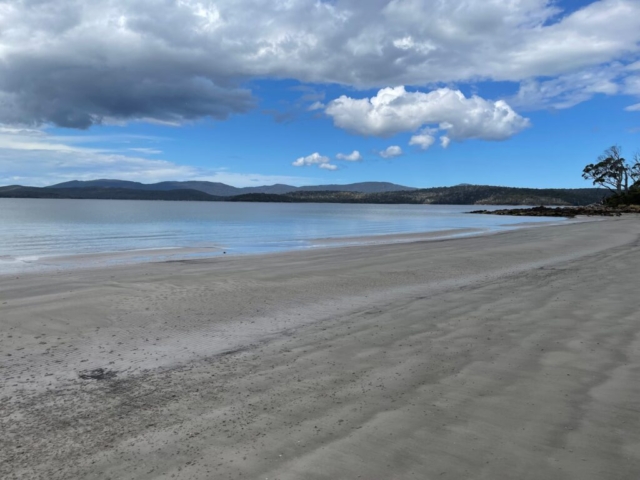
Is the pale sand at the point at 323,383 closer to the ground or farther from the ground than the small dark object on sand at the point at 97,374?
farther from the ground

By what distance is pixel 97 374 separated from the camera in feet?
17.6

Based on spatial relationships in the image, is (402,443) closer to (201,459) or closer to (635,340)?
(201,459)

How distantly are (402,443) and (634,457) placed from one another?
1.67m

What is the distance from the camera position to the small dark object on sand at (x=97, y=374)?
5262mm

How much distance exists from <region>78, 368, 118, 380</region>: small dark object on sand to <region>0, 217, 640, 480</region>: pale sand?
15 cm

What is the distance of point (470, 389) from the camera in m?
4.70

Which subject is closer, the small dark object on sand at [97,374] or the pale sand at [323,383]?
the pale sand at [323,383]

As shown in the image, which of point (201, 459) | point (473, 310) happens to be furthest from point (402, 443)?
point (473, 310)

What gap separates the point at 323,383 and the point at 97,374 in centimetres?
263

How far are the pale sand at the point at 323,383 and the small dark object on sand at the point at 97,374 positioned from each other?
147 mm

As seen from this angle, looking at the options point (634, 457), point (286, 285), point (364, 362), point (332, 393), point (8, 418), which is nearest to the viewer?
point (634, 457)

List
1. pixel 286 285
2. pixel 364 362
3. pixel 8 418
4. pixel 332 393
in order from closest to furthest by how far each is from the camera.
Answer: pixel 8 418
pixel 332 393
pixel 364 362
pixel 286 285

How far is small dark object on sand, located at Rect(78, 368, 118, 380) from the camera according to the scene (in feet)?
17.3

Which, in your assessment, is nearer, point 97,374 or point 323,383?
point 323,383
